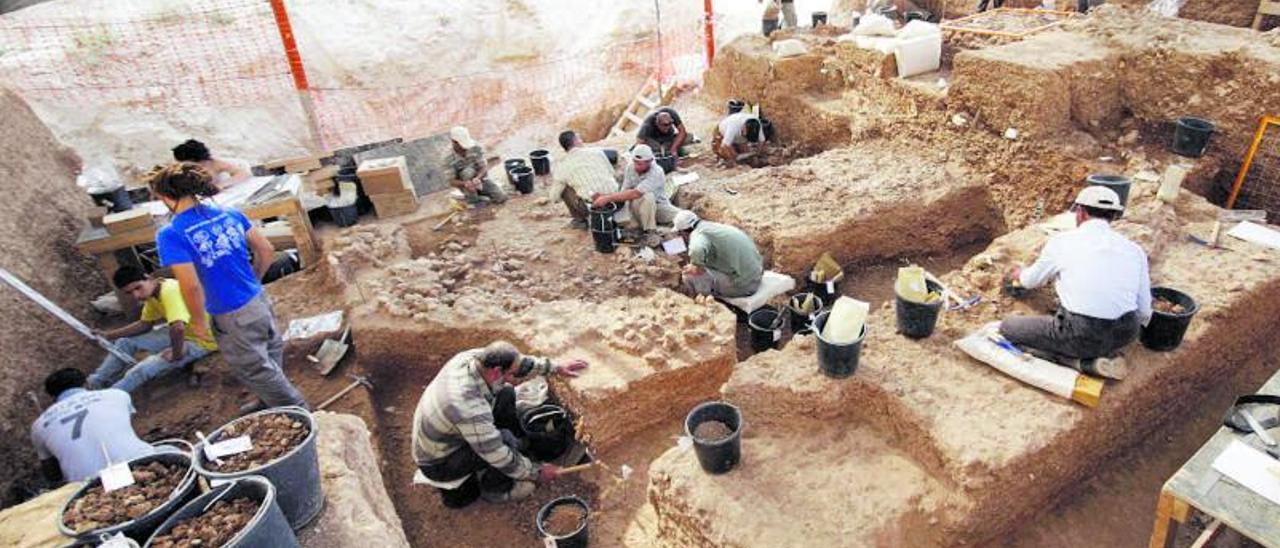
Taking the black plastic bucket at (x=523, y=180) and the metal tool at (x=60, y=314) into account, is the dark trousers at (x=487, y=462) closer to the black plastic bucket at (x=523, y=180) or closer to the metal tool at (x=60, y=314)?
the metal tool at (x=60, y=314)

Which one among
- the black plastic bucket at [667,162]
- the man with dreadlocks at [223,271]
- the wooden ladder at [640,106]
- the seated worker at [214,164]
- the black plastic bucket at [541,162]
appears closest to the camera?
the man with dreadlocks at [223,271]

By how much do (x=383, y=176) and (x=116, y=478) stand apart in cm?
570

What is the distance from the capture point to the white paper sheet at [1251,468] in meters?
3.30

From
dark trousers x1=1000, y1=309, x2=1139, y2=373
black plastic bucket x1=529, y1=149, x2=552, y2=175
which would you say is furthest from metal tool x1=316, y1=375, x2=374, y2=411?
dark trousers x1=1000, y1=309, x2=1139, y2=373

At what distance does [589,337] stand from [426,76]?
435 inches

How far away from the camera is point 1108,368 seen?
4363mm

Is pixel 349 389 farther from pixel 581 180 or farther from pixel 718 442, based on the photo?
pixel 718 442

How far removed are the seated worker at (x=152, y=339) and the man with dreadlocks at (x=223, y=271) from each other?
3.06ft

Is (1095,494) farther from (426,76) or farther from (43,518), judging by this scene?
(426,76)

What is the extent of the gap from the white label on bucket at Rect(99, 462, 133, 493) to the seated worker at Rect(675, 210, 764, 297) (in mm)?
4523

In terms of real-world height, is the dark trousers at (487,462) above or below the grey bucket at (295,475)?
below

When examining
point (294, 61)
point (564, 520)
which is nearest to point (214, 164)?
point (294, 61)

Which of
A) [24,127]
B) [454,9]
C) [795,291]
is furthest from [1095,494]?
[454,9]

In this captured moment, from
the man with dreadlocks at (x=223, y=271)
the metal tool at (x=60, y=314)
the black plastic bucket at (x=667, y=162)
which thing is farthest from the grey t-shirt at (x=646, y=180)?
the metal tool at (x=60, y=314)
